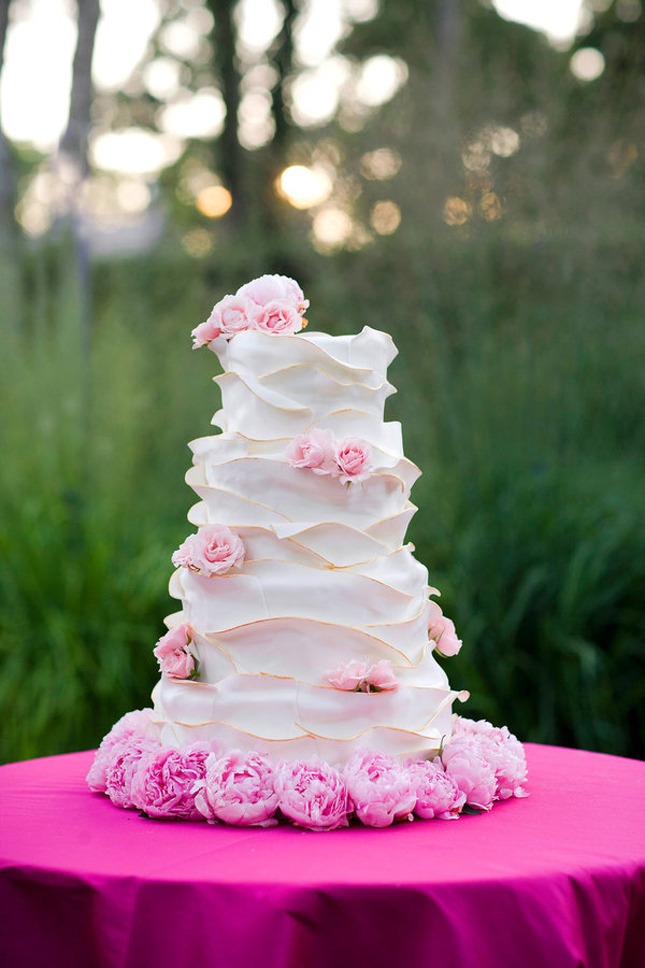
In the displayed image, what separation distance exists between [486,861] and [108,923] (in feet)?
1.57

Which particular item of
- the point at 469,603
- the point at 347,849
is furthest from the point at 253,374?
the point at 469,603

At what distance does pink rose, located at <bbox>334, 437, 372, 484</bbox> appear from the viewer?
160cm

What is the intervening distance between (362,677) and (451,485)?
7.07 feet

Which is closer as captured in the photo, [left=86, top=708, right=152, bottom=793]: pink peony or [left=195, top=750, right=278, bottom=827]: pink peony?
[left=195, top=750, right=278, bottom=827]: pink peony

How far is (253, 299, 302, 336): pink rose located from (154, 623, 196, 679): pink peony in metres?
0.54

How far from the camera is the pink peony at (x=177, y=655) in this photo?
1613 mm

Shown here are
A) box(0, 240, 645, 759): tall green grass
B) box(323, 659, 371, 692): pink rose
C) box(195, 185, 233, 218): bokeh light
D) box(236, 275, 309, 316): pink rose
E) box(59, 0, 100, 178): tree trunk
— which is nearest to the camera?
box(323, 659, 371, 692): pink rose

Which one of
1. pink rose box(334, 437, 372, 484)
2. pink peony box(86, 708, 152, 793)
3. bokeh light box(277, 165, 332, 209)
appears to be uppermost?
bokeh light box(277, 165, 332, 209)

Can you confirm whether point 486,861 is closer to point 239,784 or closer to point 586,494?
point 239,784

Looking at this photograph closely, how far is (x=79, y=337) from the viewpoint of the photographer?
4121 millimetres

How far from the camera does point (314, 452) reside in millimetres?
1589

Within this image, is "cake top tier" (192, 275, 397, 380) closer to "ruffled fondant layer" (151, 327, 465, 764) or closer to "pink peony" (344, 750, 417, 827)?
"ruffled fondant layer" (151, 327, 465, 764)

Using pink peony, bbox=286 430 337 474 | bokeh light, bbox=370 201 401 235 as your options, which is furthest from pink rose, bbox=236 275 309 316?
bokeh light, bbox=370 201 401 235

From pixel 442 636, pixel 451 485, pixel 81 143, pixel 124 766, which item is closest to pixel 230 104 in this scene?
pixel 81 143
